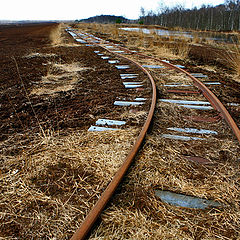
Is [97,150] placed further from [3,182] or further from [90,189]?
[3,182]

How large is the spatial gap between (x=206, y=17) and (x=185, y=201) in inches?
2702

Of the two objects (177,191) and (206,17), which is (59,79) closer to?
(177,191)

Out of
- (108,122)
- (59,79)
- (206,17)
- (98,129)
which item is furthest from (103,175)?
(206,17)

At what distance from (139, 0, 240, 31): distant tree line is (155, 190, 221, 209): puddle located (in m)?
55.7

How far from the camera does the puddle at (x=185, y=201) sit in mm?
1811

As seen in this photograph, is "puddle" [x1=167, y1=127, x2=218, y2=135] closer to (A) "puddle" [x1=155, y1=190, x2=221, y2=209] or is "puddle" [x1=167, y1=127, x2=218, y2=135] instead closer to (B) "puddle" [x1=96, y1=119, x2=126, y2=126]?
(B) "puddle" [x1=96, y1=119, x2=126, y2=126]

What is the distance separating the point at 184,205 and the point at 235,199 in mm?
480

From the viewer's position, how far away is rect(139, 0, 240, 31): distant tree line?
50.6 meters

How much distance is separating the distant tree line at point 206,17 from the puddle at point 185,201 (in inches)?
2194

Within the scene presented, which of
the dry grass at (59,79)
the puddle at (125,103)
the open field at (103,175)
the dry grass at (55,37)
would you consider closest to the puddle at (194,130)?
the open field at (103,175)

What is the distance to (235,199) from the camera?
1.83m

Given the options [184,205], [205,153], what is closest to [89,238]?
[184,205]

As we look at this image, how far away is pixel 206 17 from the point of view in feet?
190

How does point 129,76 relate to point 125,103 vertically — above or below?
above
